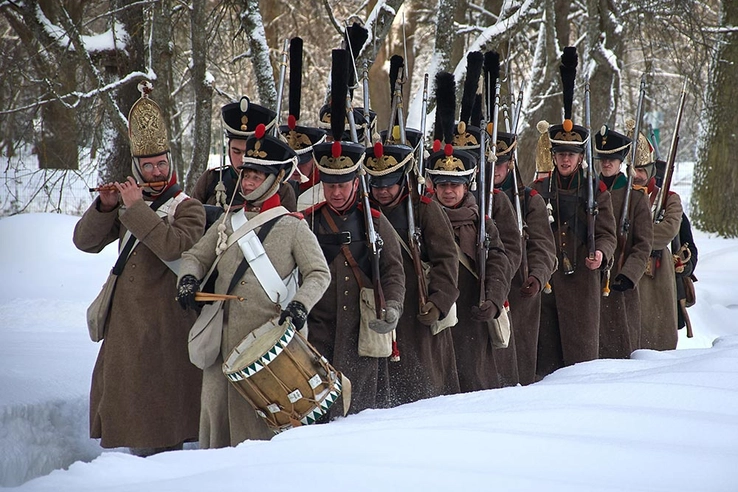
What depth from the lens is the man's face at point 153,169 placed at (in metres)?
5.05

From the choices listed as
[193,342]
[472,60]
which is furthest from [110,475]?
[472,60]

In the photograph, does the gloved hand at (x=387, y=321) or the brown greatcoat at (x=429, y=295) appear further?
the brown greatcoat at (x=429, y=295)

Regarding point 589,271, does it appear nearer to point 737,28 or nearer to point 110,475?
point 110,475

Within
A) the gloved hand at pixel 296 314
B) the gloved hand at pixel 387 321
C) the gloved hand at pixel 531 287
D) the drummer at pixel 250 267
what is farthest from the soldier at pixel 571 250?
the gloved hand at pixel 296 314

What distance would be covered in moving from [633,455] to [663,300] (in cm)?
510

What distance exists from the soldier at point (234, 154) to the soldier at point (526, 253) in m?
1.73

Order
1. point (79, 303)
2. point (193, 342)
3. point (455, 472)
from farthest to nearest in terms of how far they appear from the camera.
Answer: point (79, 303) → point (193, 342) → point (455, 472)

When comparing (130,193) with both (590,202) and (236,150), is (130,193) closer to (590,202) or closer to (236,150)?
(236,150)

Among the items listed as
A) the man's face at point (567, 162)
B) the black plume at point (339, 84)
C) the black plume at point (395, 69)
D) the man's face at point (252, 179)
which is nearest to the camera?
the man's face at point (252, 179)

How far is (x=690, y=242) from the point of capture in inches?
338

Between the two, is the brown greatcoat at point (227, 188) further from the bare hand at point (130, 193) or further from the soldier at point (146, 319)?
the bare hand at point (130, 193)

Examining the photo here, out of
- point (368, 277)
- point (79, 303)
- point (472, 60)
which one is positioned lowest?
point (79, 303)

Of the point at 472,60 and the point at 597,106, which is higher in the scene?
the point at 472,60

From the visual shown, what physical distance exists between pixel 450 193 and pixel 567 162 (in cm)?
158
